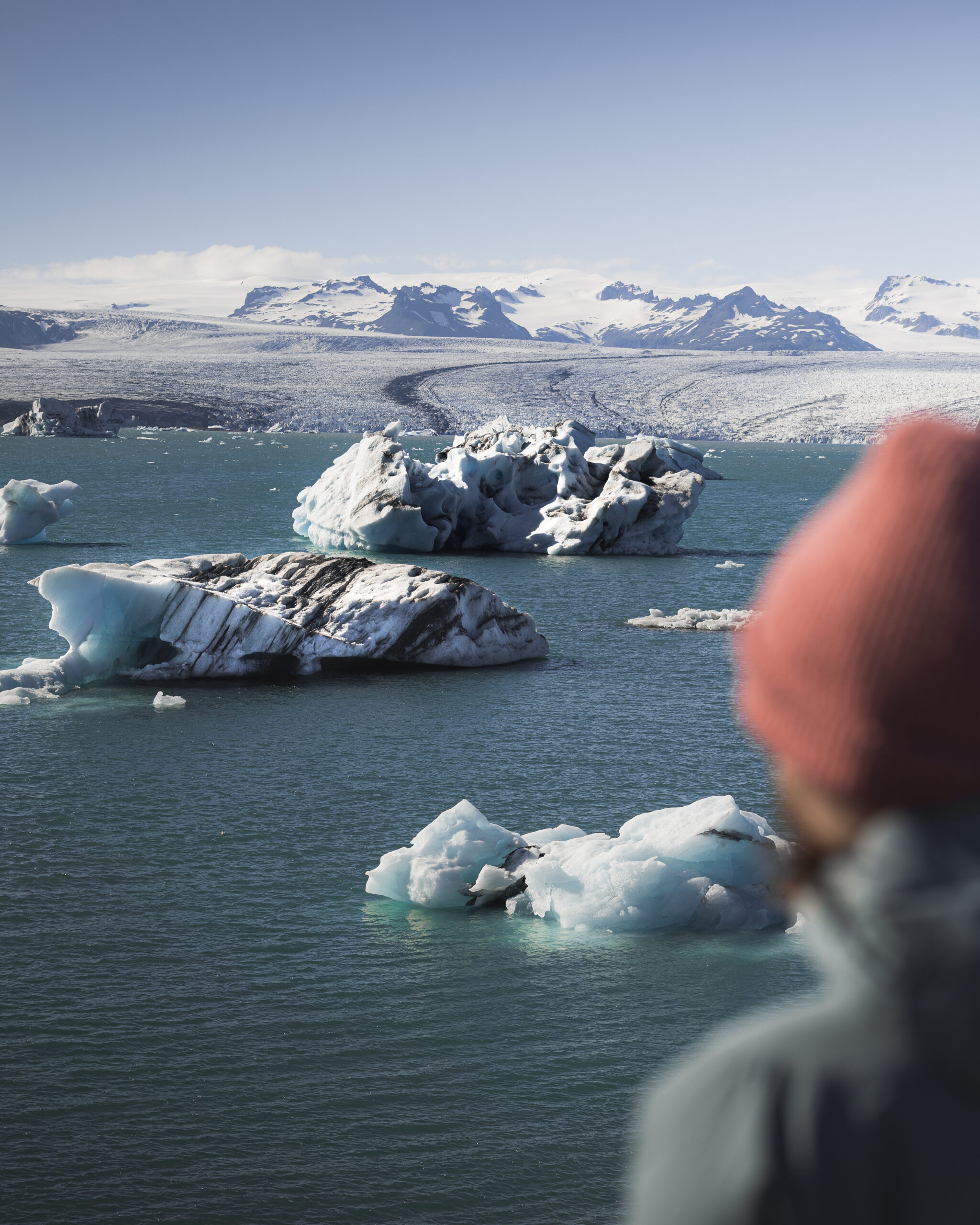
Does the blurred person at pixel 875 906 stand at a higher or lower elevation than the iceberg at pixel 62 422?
higher

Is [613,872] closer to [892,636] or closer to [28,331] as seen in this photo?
[892,636]

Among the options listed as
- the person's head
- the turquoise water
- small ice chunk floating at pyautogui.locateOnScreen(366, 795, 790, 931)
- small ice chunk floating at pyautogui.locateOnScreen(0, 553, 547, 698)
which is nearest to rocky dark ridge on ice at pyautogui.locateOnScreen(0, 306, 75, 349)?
small ice chunk floating at pyautogui.locateOnScreen(0, 553, 547, 698)

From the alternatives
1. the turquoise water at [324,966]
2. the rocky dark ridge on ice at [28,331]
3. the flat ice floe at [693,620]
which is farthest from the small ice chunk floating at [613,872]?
the rocky dark ridge on ice at [28,331]

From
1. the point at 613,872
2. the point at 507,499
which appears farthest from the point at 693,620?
the point at 613,872

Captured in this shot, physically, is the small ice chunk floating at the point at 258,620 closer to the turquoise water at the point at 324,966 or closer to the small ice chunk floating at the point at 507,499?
the turquoise water at the point at 324,966

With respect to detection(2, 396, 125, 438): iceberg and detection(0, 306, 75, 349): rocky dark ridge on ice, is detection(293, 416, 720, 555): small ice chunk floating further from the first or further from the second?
detection(0, 306, 75, 349): rocky dark ridge on ice
